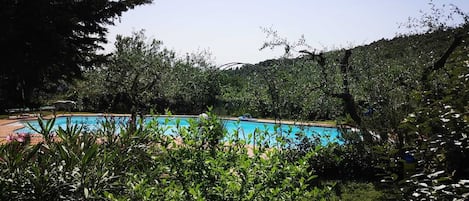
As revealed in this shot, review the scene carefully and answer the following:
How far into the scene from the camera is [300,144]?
8414 mm

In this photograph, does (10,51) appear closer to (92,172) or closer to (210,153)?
(92,172)

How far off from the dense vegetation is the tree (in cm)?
111

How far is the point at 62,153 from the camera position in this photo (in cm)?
296

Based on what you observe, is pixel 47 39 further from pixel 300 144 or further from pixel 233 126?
pixel 300 144

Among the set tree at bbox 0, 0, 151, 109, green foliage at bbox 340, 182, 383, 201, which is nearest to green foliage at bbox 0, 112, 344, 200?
green foliage at bbox 340, 182, 383, 201

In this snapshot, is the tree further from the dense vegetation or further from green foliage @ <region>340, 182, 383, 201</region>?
green foliage @ <region>340, 182, 383, 201</region>

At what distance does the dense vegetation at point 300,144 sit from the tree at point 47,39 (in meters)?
1.11

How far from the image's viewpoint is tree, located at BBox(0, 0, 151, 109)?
839cm

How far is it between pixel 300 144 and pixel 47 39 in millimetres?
5727

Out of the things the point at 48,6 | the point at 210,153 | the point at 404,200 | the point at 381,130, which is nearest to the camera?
the point at 404,200

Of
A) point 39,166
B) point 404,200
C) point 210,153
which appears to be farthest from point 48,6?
point 404,200

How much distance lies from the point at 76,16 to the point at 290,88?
525 centimetres

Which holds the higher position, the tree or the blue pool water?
the tree

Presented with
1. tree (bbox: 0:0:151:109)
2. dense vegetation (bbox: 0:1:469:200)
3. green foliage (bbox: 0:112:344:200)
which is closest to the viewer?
dense vegetation (bbox: 0:1:469:200)
